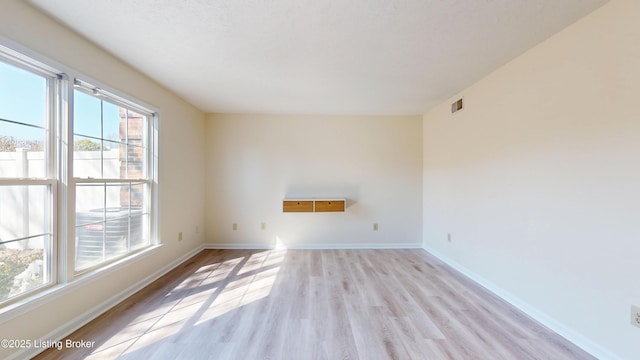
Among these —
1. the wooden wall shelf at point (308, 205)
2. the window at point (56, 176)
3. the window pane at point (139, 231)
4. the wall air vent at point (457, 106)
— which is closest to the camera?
the window at point (56, 176)

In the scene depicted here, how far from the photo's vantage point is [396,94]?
323 cm

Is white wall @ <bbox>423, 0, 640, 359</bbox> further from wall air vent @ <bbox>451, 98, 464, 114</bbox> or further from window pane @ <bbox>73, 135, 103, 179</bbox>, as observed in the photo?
window pane @ <bbox>73, 135, 103, 179</bbox>

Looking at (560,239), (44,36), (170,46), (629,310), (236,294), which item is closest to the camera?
(629,310)

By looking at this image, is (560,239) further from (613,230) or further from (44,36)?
(44,36)

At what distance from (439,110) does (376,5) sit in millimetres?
2615

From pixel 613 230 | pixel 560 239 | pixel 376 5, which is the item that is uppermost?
pixel 376 5

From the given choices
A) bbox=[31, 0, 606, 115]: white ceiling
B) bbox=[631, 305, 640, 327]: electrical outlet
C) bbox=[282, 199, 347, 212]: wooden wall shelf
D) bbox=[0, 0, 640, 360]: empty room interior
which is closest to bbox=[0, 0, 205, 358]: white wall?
bbox=[0, 0, 640, 360]: empty room interior

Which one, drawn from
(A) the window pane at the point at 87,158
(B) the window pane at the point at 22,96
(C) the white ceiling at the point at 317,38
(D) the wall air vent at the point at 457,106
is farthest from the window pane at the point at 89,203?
(D) the wall air vent at the point at 457,106

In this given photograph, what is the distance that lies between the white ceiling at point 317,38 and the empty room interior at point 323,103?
0.06 ft

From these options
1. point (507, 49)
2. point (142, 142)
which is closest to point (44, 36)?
point (142, 142)

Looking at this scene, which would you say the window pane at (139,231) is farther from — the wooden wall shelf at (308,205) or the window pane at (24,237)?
the wooden wall shelf at (308,205)

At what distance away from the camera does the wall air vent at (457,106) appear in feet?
10.4

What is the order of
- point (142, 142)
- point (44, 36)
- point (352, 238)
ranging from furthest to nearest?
point (352, 238), point (142, 142), point (44, 36)

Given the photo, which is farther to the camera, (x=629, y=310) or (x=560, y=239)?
(x=560, y=239)
